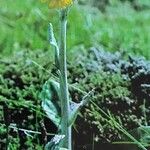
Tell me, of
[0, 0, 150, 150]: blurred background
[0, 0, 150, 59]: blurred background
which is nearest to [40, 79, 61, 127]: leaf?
[0, 0, 150, 150]: blurred background

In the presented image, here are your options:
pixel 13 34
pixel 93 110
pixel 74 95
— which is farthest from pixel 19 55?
pixel 93 110

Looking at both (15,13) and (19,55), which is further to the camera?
(15,13)

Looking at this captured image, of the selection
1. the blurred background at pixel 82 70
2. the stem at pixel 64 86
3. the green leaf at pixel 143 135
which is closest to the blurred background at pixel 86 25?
the blurred background at pixel 82 70

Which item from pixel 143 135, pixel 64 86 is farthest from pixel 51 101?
pixel 143 135

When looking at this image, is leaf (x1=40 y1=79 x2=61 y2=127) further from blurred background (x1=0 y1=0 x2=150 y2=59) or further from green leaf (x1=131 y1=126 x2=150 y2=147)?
blurred background (x1=0 y1=0 x2=150 y2=59)

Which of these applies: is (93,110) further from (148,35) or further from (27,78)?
(148,35)
